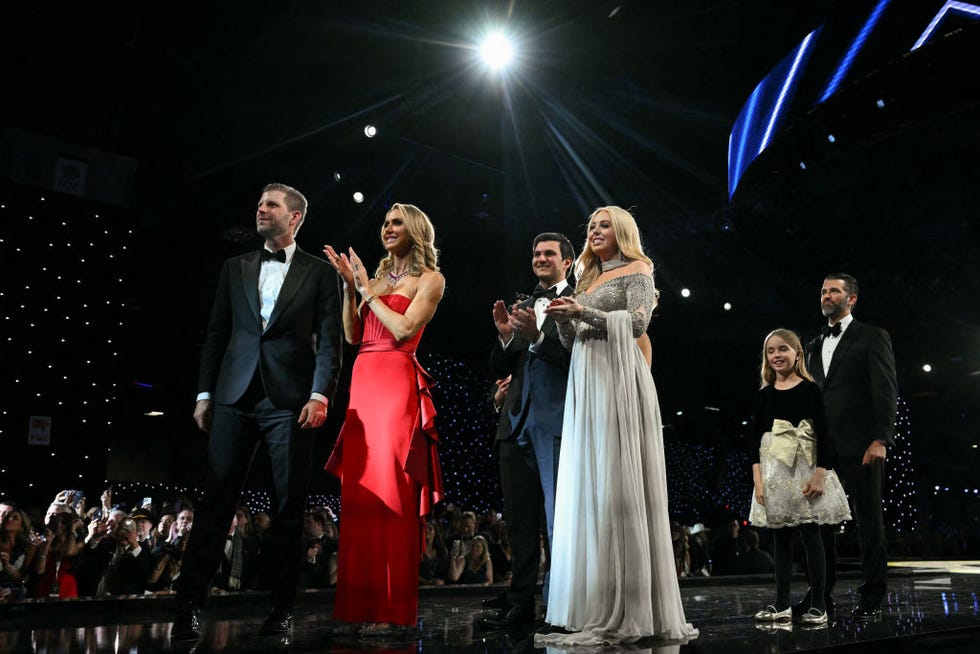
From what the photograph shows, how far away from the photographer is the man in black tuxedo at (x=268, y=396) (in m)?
2.82

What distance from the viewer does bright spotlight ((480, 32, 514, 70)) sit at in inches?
305

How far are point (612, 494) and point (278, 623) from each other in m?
1.26

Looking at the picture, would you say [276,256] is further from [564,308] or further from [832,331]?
[832,331]

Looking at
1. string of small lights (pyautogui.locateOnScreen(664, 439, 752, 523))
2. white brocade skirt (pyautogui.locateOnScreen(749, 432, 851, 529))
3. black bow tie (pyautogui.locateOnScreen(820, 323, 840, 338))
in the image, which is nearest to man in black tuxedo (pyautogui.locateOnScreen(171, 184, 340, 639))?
white brocade skirt (pyautogui.locateOnScreen(749, 432, 851, 529))

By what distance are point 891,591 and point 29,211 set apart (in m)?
8.85

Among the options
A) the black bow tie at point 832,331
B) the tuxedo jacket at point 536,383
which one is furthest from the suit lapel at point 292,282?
the black bow tie at point 832,331

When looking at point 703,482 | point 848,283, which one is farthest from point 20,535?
point 703,482

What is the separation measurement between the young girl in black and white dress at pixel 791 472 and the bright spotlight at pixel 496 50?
490 centimetres

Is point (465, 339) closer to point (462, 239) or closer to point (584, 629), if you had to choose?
point (462, 239)

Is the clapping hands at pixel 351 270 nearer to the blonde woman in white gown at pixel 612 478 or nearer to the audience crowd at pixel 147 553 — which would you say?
the blonde woman in white gown at pixel 612 478

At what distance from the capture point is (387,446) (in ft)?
9.87

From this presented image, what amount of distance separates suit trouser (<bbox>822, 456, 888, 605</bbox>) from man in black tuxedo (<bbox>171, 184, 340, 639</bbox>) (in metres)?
2.51

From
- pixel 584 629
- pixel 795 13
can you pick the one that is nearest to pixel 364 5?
pixel 795 13

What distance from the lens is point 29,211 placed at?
28.7 ft
